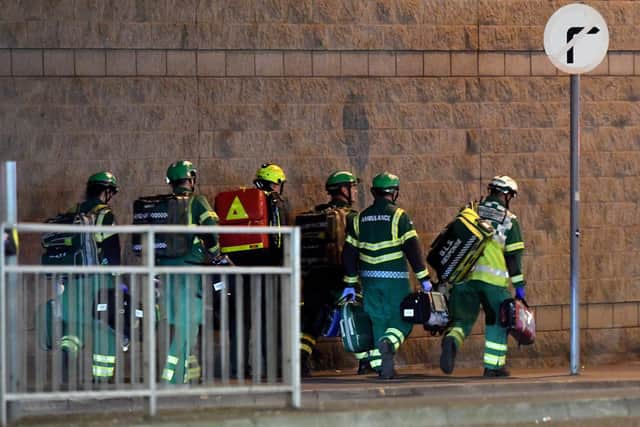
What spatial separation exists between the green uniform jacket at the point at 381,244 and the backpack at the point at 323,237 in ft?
1.36

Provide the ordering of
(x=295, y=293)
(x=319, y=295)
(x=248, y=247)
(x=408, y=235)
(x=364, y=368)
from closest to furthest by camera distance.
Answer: (x=295, y=293)
(x=408, y=235)
(x=248, y=247)
(x=319, y=295)
(x=364, y=368)

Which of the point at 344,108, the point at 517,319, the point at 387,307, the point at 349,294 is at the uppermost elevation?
the point at 344,108

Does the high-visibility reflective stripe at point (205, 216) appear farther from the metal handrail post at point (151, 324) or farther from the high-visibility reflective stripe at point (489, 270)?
the metal handrail post at point (151, 324)

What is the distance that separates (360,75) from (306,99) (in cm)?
61

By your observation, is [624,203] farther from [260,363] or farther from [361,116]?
[260,363]

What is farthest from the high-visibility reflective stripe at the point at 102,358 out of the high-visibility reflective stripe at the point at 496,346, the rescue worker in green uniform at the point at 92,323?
the high-visibility reflective stripe at the point at 496,346

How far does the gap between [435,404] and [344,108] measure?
14.1 ft

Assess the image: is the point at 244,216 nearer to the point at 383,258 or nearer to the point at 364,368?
the point at 383,258

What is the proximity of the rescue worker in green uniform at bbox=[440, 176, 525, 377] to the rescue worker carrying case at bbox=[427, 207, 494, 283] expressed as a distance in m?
0.10

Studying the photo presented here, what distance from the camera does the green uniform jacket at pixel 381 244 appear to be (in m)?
13.2

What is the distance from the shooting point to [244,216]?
1348cm

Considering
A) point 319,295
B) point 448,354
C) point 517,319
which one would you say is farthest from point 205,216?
point 517,319

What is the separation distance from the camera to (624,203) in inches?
602

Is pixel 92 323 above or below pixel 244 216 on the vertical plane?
below
